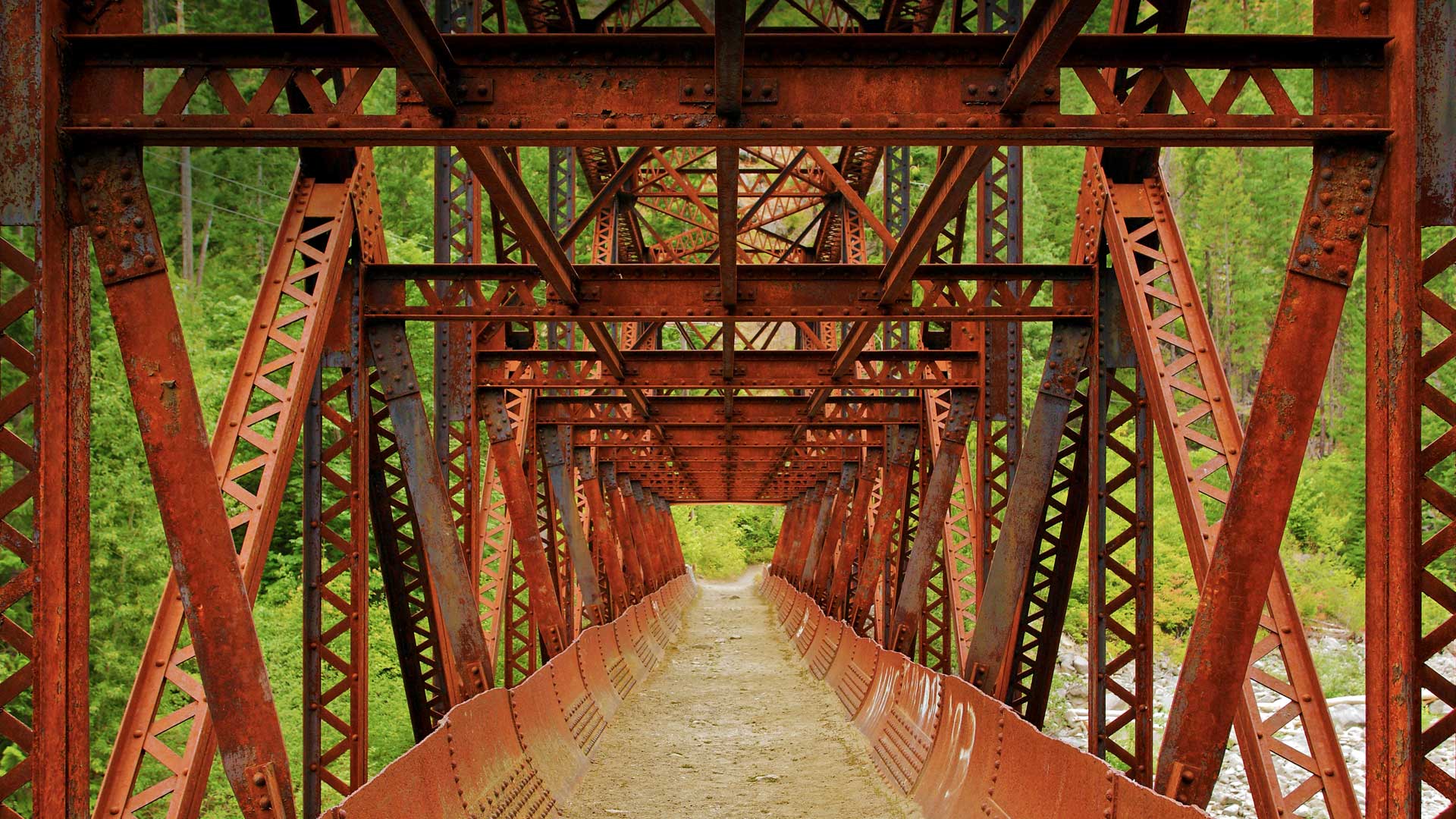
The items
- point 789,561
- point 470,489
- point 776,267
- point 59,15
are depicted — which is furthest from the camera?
point 789,561

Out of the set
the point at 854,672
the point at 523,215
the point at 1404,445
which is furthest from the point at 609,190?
the point at 854,672

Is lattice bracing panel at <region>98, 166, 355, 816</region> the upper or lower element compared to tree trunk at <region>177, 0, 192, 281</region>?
lower

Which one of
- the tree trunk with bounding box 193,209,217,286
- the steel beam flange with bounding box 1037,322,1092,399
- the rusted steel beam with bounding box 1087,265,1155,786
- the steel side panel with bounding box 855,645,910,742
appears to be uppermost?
the tree trunk with bounding box 193,209,217,286

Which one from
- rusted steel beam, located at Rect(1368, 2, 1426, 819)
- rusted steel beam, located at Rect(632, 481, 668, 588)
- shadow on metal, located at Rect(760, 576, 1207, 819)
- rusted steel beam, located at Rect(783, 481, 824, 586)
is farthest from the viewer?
rusted steel beam, located at Rect(632, 481, 668, 588)

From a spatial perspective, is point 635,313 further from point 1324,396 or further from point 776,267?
point 1324,396

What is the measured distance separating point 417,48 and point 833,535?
26968 millimetres

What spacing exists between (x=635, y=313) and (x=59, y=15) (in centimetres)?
583

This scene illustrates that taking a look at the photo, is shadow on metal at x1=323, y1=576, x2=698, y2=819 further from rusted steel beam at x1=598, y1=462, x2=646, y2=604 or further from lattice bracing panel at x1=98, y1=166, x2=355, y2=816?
rusted steel beam at x1=598, y1=462, x2=646, y2=604

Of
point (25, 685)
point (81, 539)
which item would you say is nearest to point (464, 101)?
point (81, 539)

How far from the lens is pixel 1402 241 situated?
5.81 metres

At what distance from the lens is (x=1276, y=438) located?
6.15 metres

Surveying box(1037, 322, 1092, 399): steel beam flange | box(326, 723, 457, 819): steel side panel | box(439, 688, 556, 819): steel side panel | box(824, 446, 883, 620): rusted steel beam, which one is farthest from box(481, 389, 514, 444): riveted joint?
box(824, 446, 883, 620): rusted steel beam

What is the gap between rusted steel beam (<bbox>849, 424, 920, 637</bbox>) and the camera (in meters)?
20.2

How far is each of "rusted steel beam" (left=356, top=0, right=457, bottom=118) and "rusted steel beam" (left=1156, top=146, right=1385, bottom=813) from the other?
3964 mm
